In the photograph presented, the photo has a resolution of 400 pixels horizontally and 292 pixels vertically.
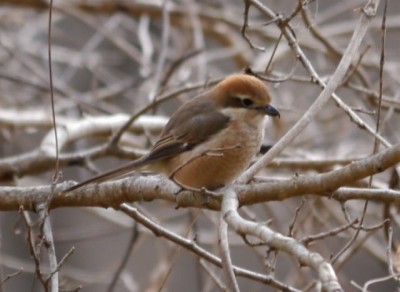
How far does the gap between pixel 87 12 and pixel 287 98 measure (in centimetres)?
182

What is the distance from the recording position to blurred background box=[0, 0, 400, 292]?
4598 millimetres

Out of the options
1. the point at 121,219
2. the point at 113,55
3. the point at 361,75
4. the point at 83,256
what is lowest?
the point at 83,256

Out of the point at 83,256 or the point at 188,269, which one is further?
the point at 83,256

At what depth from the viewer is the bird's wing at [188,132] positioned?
3.94 metres

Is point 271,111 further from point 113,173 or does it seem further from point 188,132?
point 113,173

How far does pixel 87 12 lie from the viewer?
6.92 metres

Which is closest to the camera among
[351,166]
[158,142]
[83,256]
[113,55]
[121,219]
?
[351,166]

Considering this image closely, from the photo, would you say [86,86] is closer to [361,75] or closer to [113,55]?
[113,55]

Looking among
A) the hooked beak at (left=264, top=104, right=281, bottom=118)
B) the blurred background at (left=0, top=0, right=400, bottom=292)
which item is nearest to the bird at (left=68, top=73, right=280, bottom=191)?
the hooked beak at (left=264, top=104, right=281, bottom=118)

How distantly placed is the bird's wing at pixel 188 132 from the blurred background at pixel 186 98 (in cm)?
33

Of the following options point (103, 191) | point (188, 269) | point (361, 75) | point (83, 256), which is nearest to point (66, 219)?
point (83, 256)

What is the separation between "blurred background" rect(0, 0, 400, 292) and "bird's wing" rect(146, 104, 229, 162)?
13.0 inches

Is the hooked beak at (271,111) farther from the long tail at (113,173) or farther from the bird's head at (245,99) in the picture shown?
the long tail at (113,173)

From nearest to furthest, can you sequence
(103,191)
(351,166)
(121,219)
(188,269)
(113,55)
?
(351,166)
(103,191)
(121,219)
(113,55)
(188,269)
